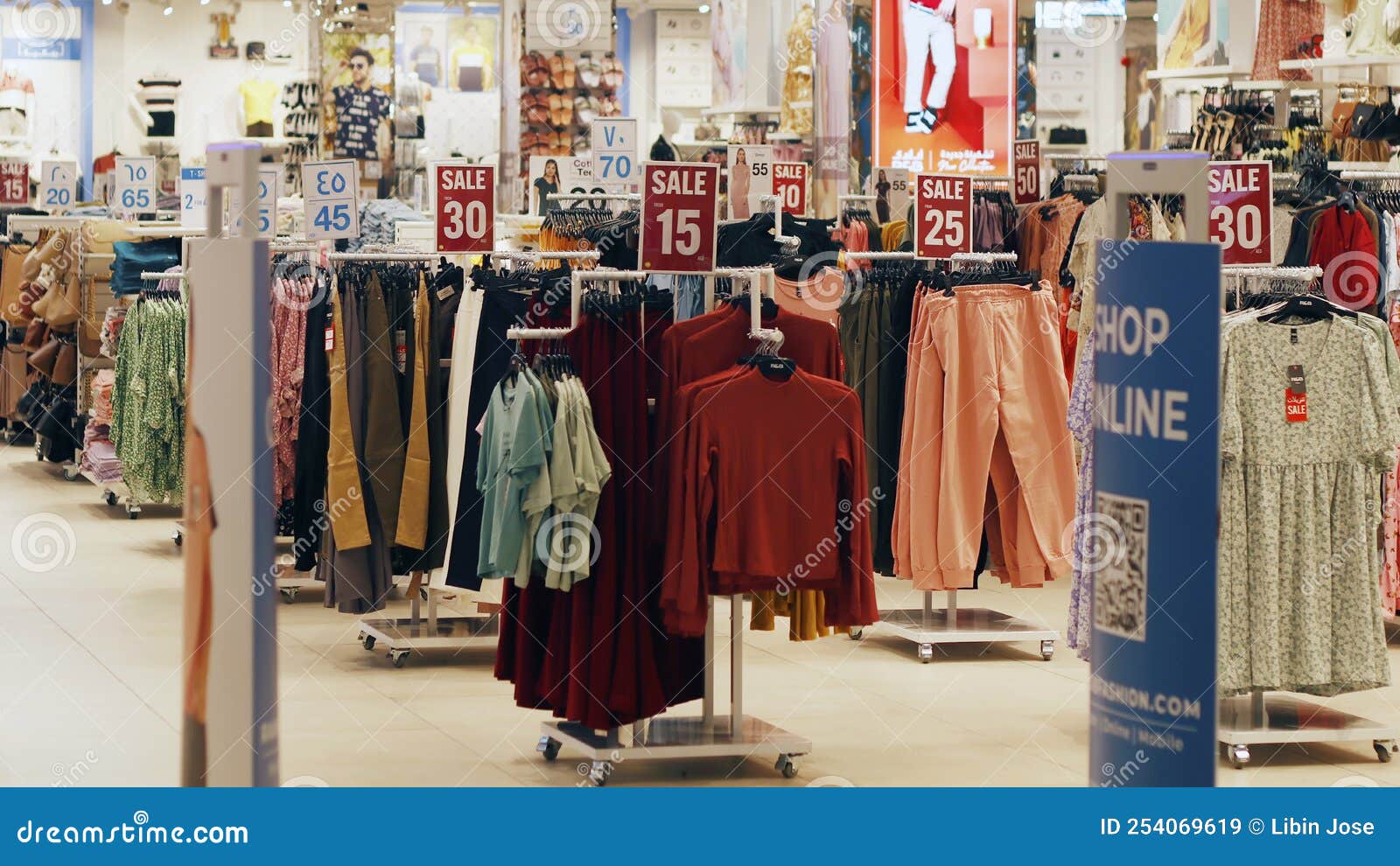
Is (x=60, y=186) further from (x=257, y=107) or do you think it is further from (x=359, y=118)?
(x=257, y=107)

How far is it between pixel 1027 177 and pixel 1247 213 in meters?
4.04

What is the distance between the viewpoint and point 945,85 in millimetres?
11844

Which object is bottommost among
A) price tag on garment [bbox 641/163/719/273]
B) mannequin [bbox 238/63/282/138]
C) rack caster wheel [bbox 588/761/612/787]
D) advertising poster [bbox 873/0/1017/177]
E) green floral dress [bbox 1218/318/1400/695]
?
rack caster wheel [bbox 588/761/612/787]

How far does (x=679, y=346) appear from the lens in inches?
201

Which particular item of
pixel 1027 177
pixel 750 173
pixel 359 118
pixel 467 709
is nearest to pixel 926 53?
pixel 1027 177

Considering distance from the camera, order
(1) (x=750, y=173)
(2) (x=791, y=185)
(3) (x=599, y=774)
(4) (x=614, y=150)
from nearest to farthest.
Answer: (3) (x=599, y=774) < (1) (x=750, y=173) < (2) (x=791, y=185) < (4) (x=614, y=150)

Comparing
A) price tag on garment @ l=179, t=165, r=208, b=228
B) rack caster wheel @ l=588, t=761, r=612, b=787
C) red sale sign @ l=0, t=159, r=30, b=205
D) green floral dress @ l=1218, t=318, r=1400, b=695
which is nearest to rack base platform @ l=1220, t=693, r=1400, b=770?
green floral dress @ l=1218, t=318, r=1400, b=695

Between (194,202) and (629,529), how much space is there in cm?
541

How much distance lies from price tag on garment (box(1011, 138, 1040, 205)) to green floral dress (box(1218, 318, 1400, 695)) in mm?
4445

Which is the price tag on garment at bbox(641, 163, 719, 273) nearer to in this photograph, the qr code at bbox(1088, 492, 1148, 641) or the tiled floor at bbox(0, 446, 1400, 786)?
the tiled floor at bbox(0, 446, 1400, 786)

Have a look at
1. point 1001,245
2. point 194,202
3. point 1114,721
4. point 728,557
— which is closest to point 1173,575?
point 1114,721

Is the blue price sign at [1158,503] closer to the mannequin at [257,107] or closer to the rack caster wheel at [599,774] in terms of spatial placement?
the rack caster wheel at [599,774]

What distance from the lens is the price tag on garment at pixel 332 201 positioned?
7.26 m

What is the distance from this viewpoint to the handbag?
36.3 ft
